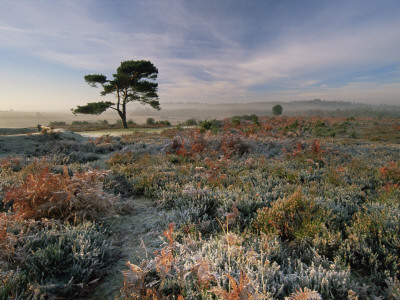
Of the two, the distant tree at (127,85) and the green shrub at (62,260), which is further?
the distant tree at (127,85)

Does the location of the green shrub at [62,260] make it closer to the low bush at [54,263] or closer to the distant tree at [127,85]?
the low bush at [54,263]

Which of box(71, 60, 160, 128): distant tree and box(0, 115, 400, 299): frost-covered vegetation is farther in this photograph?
box(71, 60, 160, 128): distant tree

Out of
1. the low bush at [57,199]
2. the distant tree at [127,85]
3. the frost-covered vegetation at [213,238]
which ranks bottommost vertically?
the frost-covered vegetation at [213,238]

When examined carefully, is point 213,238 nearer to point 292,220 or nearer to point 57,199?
point 292,220

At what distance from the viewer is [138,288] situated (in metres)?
2.16

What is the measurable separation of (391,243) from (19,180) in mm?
7951

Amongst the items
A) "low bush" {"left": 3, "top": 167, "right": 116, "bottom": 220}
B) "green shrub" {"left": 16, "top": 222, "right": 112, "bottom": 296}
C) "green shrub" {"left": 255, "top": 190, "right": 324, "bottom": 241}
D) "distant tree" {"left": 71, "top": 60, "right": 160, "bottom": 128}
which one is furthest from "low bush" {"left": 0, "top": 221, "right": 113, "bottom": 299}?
"distant tree" {"left": 71, "top": 60, "right": 160, "bottom": 128}

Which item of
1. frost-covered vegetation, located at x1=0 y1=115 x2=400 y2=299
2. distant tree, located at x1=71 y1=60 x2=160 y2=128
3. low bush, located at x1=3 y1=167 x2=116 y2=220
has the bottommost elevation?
frost-covered vegetation, located at x1=0 y1=115 x2=400 y2=299

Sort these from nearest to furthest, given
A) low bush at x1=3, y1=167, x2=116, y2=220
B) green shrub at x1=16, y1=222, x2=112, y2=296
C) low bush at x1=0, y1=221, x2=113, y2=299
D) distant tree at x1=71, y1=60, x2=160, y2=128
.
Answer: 1. low bush at x1=0, y1=221, x2=113, y2=299
2. green shrub at x1=16, y1=222, x2=112, y2=296
3. low bush at x1=3, y1=167, x2=116, y2=220
4. distant tree at x1=71, y1=60, x2=160, y2=128

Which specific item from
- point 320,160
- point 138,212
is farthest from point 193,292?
point 320,160

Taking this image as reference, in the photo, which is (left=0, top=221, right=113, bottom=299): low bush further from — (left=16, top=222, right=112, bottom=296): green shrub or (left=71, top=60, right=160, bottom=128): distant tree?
(left=71, top=60, right=160, bottom=128): distant tree

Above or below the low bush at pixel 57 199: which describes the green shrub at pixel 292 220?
below

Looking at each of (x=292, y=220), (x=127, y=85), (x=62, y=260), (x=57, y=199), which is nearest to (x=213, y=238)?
(x=292, y=220)

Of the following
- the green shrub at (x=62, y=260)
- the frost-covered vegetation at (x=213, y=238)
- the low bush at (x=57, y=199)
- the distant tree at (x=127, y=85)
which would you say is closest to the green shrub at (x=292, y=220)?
the frost-covered vegetation at (x=213, y=238)
